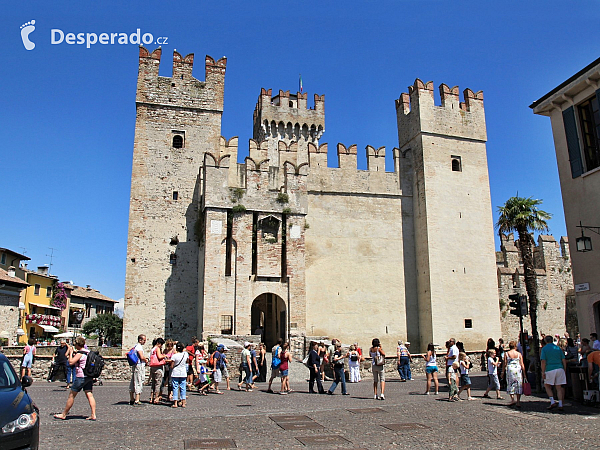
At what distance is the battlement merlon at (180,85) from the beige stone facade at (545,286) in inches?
738

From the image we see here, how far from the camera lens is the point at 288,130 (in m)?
37.7

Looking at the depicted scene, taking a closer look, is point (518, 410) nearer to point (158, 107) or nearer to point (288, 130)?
point (158, 107)

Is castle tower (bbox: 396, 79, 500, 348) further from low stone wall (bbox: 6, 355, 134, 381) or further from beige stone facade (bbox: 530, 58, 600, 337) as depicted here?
low stone wall (bbox: 6, 355, 134, 381)

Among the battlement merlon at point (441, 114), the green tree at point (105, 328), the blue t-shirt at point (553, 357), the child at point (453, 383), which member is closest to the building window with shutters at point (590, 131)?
the blue t-shirt at point (553, 357)

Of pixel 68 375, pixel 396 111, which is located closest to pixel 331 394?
pixel 68 375

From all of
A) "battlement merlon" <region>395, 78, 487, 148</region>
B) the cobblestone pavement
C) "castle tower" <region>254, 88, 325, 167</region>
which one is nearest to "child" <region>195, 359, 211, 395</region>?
the cobblestone pavement

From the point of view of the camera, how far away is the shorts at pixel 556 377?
10133mm

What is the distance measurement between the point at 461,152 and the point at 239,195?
12365 mm

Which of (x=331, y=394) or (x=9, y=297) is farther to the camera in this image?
(x=9, y=297)

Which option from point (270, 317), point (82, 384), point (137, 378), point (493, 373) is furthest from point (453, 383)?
Result: point (270, 317)

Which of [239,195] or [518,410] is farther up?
[239,195]

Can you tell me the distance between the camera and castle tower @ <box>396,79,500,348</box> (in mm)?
24922

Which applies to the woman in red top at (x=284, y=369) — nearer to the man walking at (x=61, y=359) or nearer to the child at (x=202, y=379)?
the child at (x=202, y=379)

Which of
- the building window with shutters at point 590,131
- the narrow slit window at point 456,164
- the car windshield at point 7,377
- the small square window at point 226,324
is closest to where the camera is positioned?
the car windshield at point 7,377
